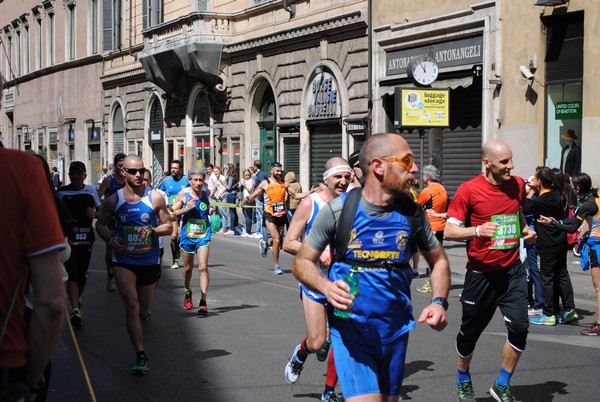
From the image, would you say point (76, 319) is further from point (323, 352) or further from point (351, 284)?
point (351, 284)

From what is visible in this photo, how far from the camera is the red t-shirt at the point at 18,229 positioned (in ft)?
11.2

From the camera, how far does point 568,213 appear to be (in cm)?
1161

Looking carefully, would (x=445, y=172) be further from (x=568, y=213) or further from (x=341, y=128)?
(x=568, y=213)

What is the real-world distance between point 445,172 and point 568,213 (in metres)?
11.5

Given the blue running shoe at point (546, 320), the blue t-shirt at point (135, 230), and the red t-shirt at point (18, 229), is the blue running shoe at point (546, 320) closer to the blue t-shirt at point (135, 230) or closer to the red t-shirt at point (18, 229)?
the blue t-shirt at point (135, 230)

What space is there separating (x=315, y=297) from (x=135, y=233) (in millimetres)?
2328

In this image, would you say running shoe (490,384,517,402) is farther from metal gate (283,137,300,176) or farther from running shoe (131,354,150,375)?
Result: metal gate (283,137,300,176)

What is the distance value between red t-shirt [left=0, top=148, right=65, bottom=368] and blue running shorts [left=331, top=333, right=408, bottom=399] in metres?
1.90

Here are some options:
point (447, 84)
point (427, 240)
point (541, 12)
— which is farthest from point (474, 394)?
point (447, 84)

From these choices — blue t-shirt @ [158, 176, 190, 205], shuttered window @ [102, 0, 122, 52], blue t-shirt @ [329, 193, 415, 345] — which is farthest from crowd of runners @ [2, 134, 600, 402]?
shuttered window @ [102, 0, 122, 52]

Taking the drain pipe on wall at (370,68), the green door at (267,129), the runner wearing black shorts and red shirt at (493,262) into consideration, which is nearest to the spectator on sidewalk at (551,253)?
the runner wearing black shorts and red shirt at (493,262)

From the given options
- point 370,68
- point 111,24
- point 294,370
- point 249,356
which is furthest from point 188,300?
point 111,24

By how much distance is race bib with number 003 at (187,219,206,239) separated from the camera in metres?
11.9

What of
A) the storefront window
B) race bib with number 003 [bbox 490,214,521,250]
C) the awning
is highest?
the awning
